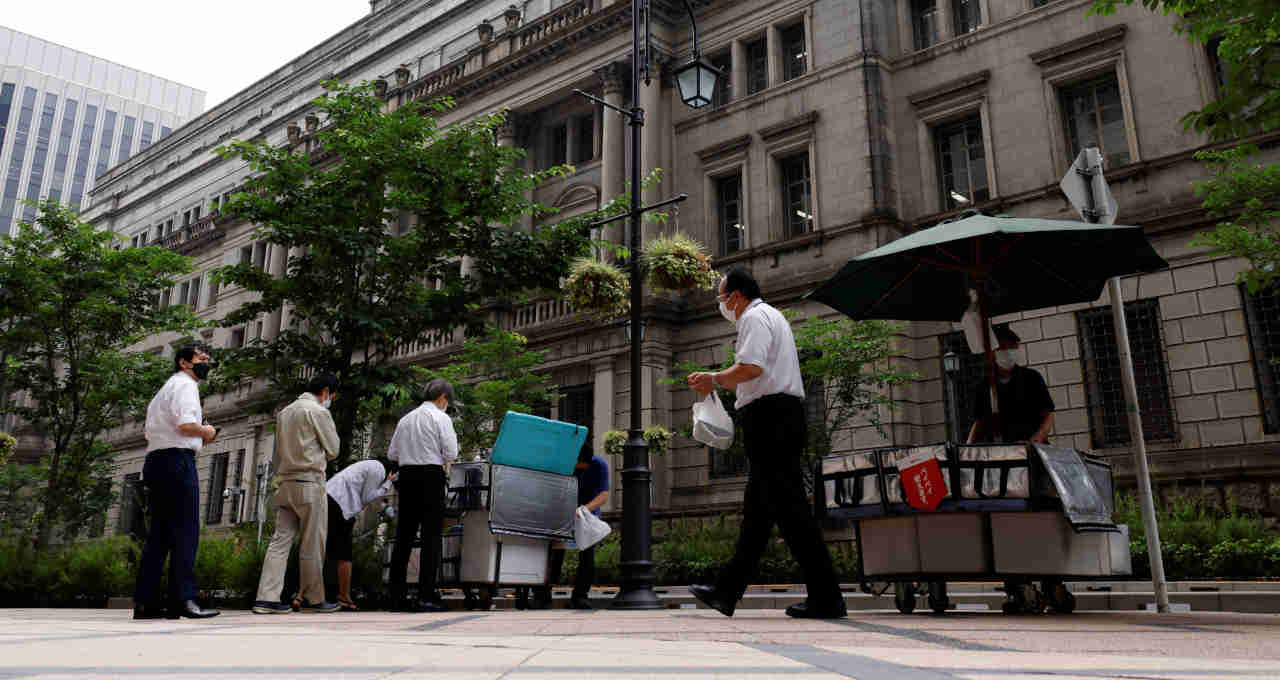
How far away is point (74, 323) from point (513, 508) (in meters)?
14.8

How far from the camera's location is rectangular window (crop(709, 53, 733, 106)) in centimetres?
2459

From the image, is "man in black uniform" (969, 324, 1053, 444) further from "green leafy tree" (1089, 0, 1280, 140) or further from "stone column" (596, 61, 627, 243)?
"stone column" (596, 61, 627, 243)

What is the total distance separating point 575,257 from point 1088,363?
1032 cm

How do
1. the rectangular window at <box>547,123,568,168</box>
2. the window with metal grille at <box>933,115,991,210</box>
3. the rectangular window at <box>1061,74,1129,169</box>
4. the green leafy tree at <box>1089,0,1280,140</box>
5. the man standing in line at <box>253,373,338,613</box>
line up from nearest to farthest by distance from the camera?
the green leafy tree at <box>1089,0,1280,140</box> < the man standing in line at <box>253,373,338,613</box> < the rectangular window at <box>1061,74,1129,169</box> < the window with metal grille at <box>933,115,991,210</box> < the rectangular window at <box>547,123,568,168</box>

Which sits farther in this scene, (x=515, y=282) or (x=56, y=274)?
(x=56, y=274)

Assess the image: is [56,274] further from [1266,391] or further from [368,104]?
[1266,391]

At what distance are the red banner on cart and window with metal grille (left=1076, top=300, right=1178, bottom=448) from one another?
39.0 ft

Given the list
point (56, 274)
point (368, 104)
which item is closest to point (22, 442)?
point (56, 274)

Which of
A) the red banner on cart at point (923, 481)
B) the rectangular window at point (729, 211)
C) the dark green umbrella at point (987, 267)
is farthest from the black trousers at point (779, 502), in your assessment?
the rectangular window at point (729, 211)

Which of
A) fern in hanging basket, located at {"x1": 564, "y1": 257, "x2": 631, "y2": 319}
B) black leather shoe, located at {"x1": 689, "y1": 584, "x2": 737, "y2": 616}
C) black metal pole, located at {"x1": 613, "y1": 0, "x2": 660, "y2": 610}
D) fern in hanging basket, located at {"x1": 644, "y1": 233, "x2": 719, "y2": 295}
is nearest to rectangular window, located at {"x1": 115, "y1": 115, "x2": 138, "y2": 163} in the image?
fern in hanging basket, located at {"x1": 564, "y1": 257, "x2": 631, "y2": 319}

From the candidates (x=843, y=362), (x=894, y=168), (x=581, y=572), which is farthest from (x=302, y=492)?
(x=894, y=168)

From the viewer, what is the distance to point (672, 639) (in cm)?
393

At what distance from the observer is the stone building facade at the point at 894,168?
1623 cm

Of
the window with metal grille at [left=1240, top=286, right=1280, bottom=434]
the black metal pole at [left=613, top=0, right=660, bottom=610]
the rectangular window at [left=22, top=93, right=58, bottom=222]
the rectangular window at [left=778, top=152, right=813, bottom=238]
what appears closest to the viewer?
the black metal pole at [left=613, top=0, right=660, bottom=610]
